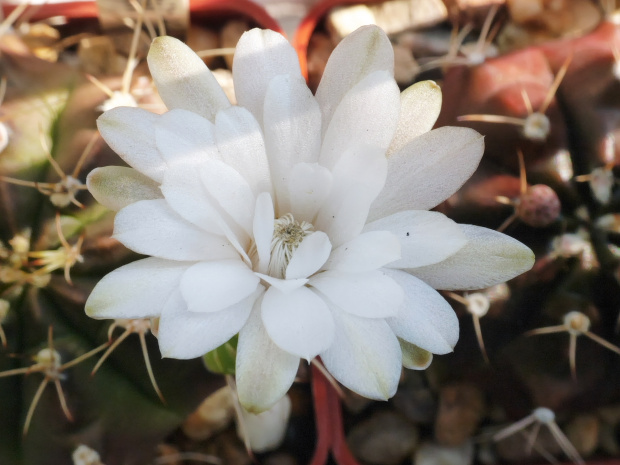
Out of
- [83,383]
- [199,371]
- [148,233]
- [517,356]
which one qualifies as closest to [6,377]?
[83,383]

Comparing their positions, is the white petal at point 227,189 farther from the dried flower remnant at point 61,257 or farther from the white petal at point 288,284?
the dried flower remnant at point 61,257

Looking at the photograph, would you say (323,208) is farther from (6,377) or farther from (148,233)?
(6,377)

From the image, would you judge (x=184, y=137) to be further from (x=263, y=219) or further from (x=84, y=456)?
(x=84, y=456)

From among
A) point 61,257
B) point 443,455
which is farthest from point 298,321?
point 443,455

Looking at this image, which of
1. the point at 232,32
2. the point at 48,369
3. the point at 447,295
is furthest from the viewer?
the point at 232,32

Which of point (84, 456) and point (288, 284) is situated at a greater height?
point (288, 284)

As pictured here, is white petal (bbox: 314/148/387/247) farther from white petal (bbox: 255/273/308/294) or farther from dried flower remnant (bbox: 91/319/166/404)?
dried flower remnant (bbox: 91/319/166/404)

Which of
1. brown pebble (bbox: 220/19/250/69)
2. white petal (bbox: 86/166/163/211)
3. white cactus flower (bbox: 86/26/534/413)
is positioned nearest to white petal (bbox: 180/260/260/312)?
white cactus flower (bbox: 86/26/534/413)
